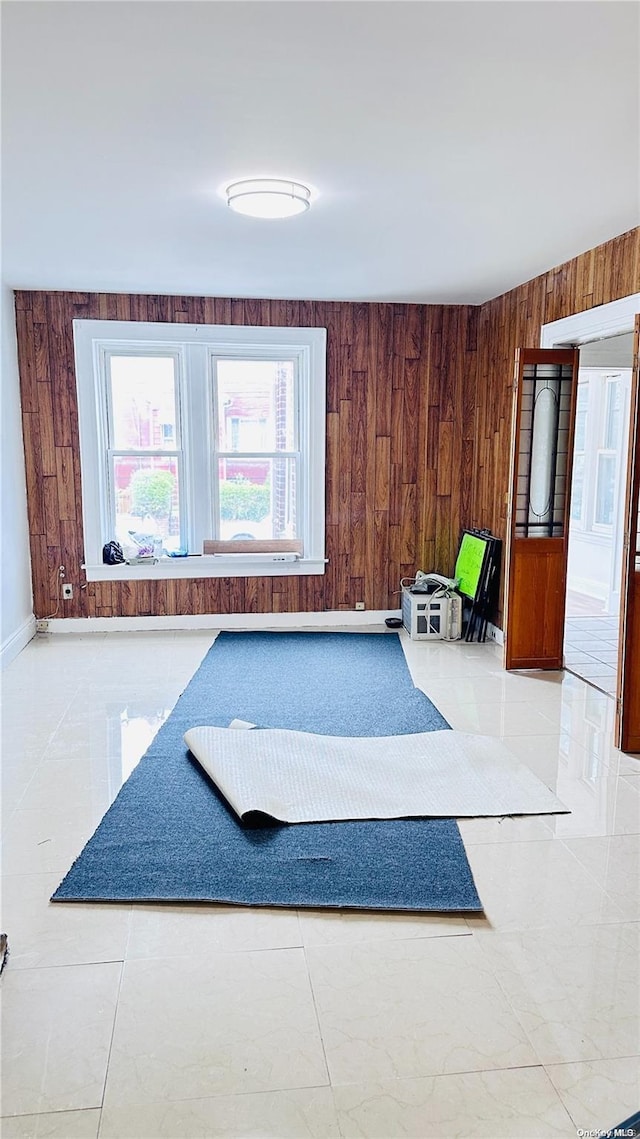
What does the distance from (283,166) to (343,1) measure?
46.1 inches

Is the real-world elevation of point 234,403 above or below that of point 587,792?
above

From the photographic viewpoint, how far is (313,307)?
19.6ft

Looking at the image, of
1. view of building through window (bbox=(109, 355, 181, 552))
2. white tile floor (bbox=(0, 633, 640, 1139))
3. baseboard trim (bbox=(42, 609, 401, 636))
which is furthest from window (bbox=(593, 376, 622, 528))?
white tile floor (bbox=(0, 633, 640, 1139))

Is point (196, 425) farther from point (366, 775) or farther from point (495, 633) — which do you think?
point (366, 775)

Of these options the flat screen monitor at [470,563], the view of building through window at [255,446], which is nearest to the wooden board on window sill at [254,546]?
the view of building through window at [255,446]

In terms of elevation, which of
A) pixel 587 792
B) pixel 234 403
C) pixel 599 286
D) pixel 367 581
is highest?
pixel 599 286

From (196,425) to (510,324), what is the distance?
246 centimetres

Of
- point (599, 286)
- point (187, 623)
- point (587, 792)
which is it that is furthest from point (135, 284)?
point (587, 792)

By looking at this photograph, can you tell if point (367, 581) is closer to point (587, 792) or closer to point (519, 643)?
point (519, 643)

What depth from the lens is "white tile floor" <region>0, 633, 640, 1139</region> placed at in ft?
5.71

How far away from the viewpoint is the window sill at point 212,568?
600cm

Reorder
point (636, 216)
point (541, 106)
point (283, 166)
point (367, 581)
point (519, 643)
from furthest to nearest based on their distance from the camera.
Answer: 1. point (367, 581)
2. point (519, 643)
3. point (636, 216)
4. point (283, 166)
5. point (541, 106)

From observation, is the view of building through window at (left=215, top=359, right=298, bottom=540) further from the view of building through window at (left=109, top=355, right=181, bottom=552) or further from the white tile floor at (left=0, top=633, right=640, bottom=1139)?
the white tile floor at (left=0, top=633, right=640, bottom=1139)

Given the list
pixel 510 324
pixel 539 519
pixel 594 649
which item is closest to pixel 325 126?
pixel 539 519
